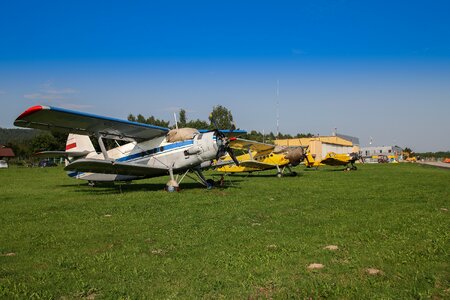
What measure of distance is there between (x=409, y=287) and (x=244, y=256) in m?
2.07

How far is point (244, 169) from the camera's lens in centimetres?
2778

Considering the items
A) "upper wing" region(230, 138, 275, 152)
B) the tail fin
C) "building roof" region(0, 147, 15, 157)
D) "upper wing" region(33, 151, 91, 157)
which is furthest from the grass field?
"building roof" region(0, 147, 15, 157)

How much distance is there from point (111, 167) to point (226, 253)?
10392 millimetres

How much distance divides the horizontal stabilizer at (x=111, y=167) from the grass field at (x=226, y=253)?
4.31 metres

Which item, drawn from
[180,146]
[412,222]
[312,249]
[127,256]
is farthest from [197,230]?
[180,146]

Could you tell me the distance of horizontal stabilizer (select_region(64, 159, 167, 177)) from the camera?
1352 cm

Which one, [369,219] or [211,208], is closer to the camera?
[369,219]

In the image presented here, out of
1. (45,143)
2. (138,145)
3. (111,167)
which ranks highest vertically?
(45,143)

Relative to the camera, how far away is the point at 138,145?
1692cm

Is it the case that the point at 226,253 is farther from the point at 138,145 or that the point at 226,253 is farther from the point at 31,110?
the point at 138,145

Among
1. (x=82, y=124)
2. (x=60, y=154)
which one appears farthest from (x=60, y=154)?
(x=82, y=124)

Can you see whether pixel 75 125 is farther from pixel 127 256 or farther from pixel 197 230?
pixel 127 256

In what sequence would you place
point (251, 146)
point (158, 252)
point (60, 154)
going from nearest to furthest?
point (158, 252) < point (60, 154) < point (251, 146)

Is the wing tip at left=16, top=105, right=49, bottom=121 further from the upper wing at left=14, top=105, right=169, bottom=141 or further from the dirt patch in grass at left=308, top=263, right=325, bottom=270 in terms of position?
the dirt patch in grass at left=308, top=263, right=325, bottom=270
